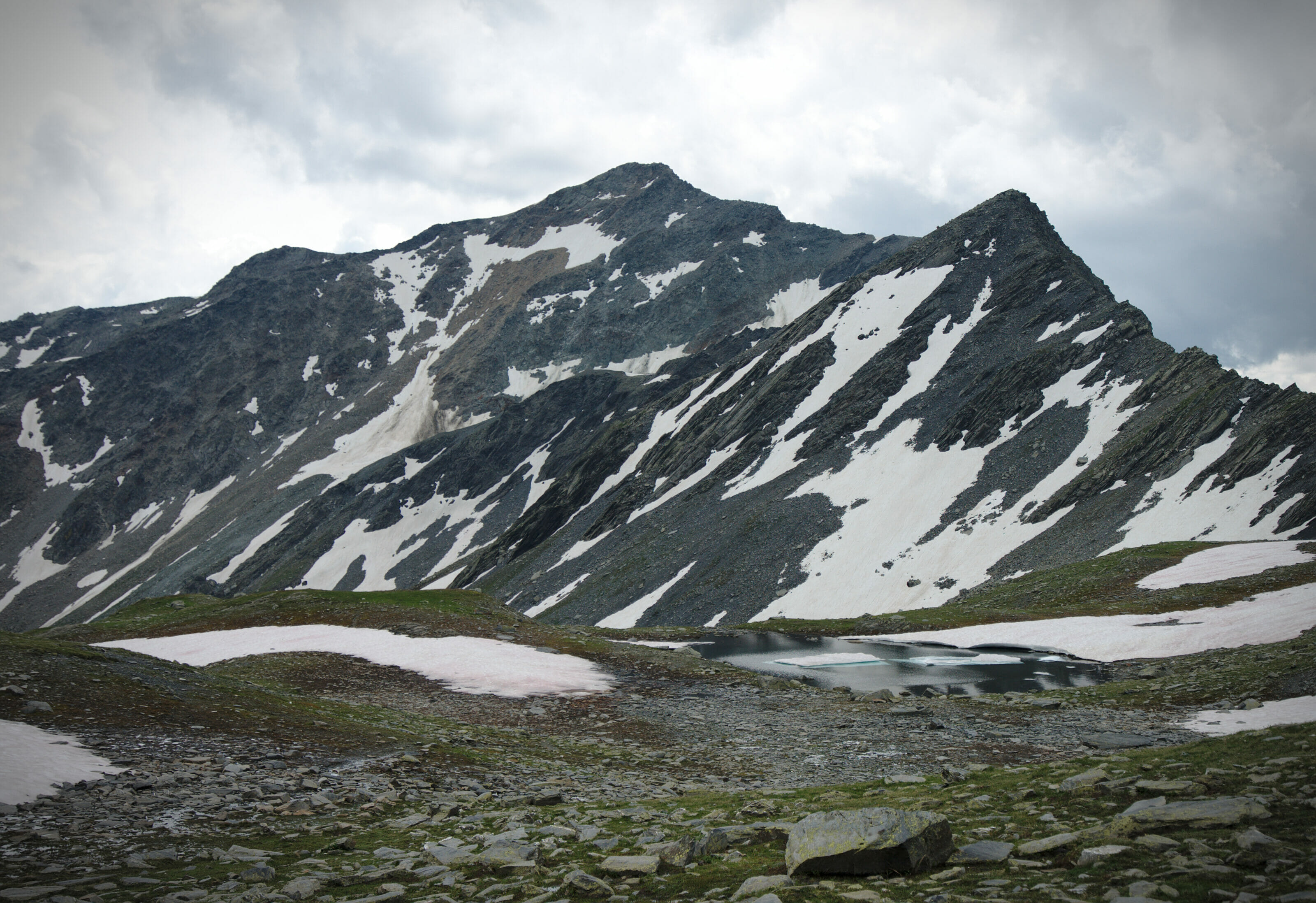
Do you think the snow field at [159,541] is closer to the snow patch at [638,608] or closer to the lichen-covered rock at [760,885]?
the snow patch at [638,608]

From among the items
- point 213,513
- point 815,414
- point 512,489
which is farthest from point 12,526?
point 815,414

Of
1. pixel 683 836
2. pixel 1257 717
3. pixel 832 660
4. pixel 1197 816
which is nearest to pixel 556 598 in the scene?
pixel 832 660

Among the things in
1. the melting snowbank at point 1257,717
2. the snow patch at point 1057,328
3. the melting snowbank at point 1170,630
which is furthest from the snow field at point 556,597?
the melting snowbank at point 1257,717

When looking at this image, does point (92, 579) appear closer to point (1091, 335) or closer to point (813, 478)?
point (813, 478)

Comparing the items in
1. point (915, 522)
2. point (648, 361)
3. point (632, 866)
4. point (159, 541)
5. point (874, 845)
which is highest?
point (648, 361)

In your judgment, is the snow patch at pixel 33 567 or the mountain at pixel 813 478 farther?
the snow patch at pixel 33 567

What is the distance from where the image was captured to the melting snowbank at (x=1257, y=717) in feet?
58.7

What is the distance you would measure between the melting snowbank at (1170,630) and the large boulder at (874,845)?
31.8 metres

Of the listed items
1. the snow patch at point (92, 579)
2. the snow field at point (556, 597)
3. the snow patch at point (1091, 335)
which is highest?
the snow patch at point (1091, 335)

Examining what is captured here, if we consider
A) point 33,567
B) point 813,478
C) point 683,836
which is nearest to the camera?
point 683,836

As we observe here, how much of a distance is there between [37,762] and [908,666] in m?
37.1

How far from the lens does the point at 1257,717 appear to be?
18.7 meters

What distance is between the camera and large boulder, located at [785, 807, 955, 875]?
802cm

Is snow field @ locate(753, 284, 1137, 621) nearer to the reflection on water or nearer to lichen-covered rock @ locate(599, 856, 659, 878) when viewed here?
the reflection on water
